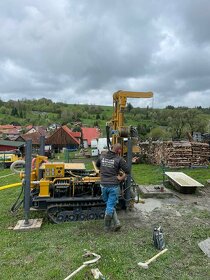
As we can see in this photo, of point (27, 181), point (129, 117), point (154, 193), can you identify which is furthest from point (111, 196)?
point (129, 117)

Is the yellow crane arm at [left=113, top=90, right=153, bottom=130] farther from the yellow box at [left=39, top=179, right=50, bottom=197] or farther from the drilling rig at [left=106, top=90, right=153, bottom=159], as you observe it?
the yellow box at [left=39, top=179, right=50, bottom=197]

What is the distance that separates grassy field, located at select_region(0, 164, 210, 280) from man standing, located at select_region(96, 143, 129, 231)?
341mm

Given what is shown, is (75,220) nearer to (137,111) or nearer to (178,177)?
(178,177)

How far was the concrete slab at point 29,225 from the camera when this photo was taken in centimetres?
632

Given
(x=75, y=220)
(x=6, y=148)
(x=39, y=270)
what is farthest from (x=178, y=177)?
(x=6, y=148)

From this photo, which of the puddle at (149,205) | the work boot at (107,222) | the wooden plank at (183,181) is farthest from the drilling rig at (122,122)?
the wooden plank at (183,181)

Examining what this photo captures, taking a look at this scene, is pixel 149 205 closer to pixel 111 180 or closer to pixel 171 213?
pixel 171 213

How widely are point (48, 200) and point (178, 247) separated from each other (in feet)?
10.0

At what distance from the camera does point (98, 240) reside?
5699 millimetres

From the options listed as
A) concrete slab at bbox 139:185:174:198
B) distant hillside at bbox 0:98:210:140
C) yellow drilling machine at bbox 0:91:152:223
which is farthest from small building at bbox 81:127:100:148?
yellow drilling machine at bbox 0:91:152:223

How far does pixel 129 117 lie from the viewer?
6806 cm

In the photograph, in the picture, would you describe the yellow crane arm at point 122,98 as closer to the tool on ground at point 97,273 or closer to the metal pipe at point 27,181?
the metal pipe at point 27,181

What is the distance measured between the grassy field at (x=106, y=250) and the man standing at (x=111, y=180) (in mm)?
341

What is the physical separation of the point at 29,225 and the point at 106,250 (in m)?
2.12
